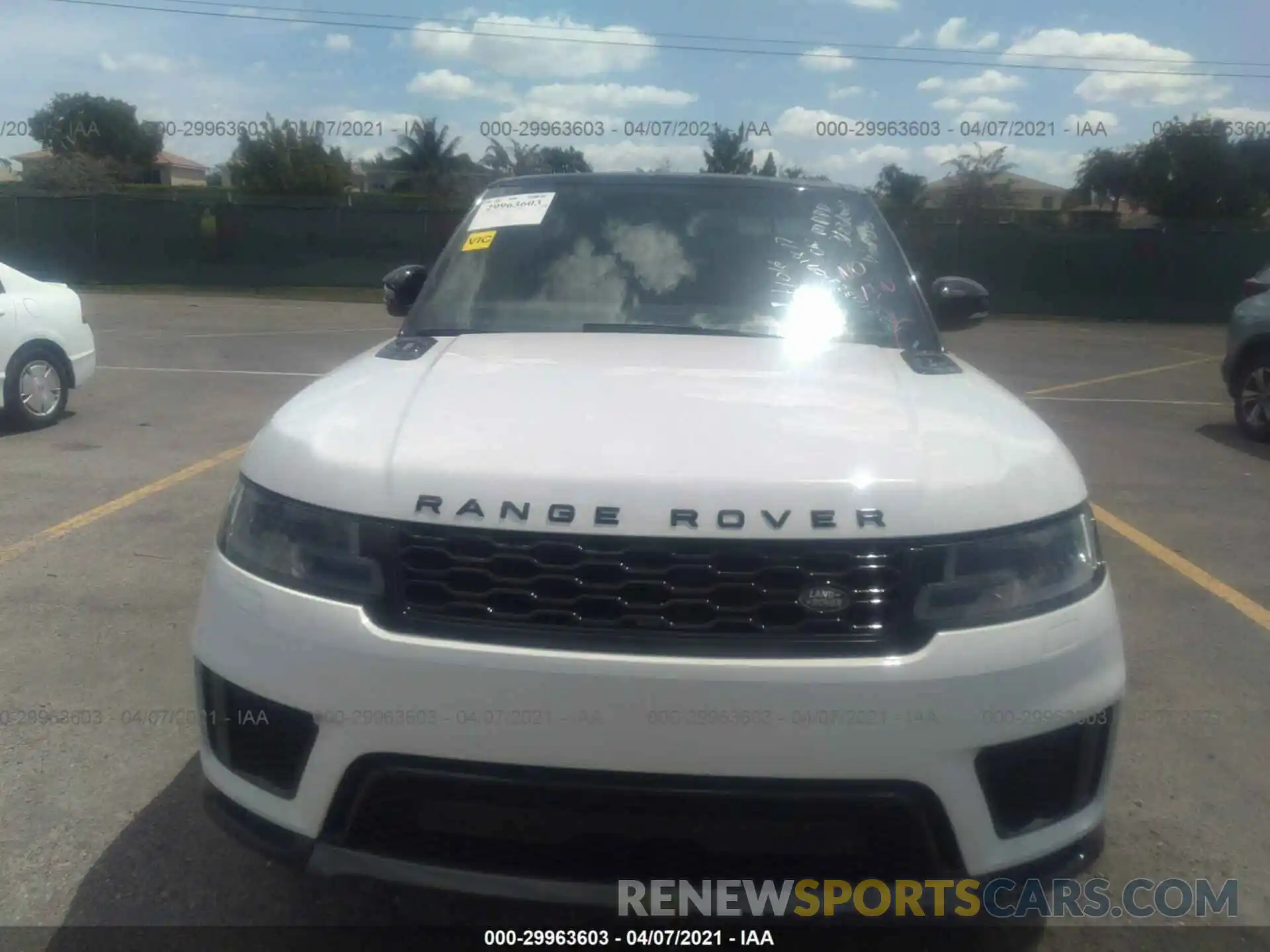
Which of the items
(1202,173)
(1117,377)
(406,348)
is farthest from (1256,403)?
(1202,173)

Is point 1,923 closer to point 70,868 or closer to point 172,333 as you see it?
point 70,868

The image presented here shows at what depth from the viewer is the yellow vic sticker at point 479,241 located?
3.88m

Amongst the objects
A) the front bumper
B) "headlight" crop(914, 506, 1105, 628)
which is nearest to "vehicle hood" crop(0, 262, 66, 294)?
the front bumper

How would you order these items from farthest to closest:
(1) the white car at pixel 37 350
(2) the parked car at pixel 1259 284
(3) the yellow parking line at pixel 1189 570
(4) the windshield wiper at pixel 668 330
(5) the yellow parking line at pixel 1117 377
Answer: (5) the yellow parking line at pixel 1117 377 → (2) the parked car at pixel 1259 284 → (1) the white car at pixel 37 350 → (3) the yellow parking line at pixel 1189 570 → (4) the windshield wiper at pixel 668 330

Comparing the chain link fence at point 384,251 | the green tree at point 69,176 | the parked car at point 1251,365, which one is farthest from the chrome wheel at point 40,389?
the green tree at point 69,176

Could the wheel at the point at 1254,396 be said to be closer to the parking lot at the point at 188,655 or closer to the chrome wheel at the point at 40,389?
the parking lot at the point at 188,655

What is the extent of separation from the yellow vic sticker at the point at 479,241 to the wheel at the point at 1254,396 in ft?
25.7

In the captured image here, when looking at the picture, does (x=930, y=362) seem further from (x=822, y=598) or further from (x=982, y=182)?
(x=982, y=182)

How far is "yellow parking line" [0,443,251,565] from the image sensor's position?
567 cm

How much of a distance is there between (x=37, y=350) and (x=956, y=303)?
289 inches

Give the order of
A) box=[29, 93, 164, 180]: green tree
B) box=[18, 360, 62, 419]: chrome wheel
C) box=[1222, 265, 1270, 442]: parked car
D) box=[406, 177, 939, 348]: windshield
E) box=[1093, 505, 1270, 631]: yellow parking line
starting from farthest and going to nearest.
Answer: box=[29, 93, 164, 180]: green tree < box=[1222, 265, 1270, 442]: parked car < box=[18, 360, 62, 419]: chrome wheel < box=[1093, 505, 1270, 631]: yellow parking line < box=[406, 177, 939, 348]: windshield

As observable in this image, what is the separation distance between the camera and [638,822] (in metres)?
2.09

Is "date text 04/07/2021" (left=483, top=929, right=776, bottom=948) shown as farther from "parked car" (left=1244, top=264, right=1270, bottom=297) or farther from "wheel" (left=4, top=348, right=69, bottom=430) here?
"parked car" (left=1244, top=264, right=1270, bottom=297)

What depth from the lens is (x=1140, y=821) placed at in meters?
3.28
